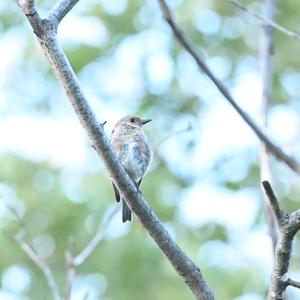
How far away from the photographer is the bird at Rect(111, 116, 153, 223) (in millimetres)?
4441

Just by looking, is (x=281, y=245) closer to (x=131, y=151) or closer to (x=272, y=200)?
(x=272, y=200)

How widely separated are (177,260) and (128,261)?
4.46 metres

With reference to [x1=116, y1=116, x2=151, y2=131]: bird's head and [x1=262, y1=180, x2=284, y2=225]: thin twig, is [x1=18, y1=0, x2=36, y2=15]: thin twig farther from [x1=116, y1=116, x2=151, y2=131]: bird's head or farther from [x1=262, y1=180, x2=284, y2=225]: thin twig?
[x1=116, y1=116, x2=151, y2=131]: bird's head

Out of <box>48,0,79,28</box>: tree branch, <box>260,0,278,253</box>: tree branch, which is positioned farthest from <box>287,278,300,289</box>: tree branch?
<box>48,0,79,28</box>: tree branch

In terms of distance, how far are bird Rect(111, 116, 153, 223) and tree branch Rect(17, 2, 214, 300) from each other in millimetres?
1527

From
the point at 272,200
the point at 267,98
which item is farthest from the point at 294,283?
the point at 267,98

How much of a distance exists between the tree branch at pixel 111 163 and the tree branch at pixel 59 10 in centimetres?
3

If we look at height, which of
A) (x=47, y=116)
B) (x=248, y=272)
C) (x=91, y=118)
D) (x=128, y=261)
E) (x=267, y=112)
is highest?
(x=47, y=116)

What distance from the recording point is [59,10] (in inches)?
94.3

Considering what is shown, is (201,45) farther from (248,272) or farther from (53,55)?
(53,55)

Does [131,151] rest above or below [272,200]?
above

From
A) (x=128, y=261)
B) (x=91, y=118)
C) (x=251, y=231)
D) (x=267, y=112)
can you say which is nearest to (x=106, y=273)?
(x=128, y=261)

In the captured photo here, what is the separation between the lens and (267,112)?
10.6 feet

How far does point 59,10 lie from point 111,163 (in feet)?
1.55
